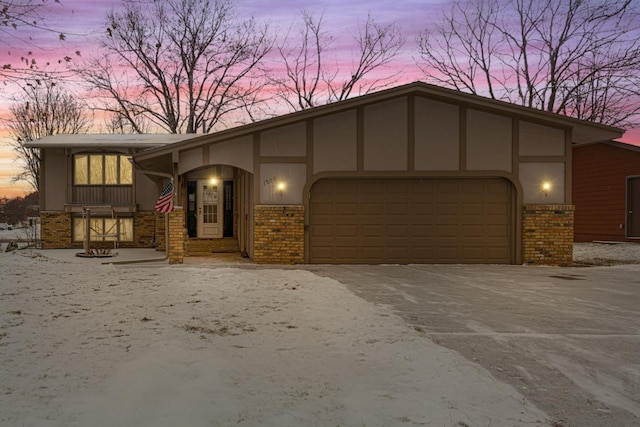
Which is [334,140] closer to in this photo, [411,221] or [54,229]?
[411,221]

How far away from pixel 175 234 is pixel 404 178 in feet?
19.9

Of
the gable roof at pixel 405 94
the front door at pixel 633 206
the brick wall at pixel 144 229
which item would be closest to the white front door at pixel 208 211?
the brick wall at pixel 144 229

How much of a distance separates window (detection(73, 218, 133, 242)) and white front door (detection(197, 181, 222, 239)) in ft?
9.76

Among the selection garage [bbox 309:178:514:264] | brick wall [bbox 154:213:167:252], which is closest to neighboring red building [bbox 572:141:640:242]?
garage [bbox 309:178:514:264]

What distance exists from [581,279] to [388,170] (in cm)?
496

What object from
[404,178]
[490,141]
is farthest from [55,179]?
[490,141]

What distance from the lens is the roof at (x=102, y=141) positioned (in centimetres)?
1528

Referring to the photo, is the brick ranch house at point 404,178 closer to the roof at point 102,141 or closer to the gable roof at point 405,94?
the gable roof at point 405,94

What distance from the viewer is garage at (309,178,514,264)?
11250mm

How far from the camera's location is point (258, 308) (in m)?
6.11

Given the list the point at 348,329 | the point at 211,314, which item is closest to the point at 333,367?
the point at 348,329

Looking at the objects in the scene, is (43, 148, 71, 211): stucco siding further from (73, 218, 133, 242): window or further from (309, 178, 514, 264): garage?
(309, 178, 514, 264): garage

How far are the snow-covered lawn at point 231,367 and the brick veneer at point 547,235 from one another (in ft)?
21.8

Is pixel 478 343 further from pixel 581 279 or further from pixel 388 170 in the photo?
pixel 388 170
